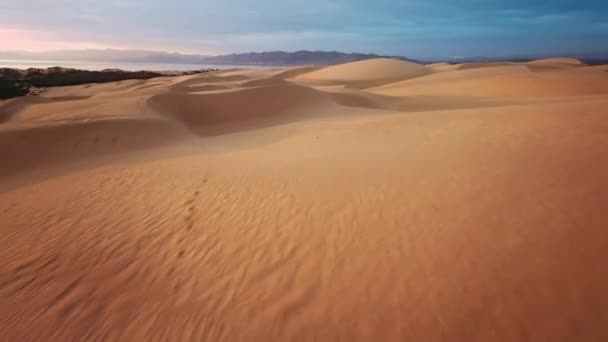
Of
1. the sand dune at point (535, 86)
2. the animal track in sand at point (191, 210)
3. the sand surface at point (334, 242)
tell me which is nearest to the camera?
the sand surface at point (334, 242)

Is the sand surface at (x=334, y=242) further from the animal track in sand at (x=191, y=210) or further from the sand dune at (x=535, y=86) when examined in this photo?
the sand dune at (x=535, y=86)

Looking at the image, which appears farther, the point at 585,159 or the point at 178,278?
the point at 585,159

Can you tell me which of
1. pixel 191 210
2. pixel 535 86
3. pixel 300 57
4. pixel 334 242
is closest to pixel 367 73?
pixel 535 86

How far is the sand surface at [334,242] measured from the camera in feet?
8.99

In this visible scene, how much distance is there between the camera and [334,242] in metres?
3.76

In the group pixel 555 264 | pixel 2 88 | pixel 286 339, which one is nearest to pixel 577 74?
pixel 555 264

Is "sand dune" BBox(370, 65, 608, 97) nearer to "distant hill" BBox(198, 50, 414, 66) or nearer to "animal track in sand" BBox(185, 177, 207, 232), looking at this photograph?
"animal track in sand" BBox(185, 177, 207, 232)

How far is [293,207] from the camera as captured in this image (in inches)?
186

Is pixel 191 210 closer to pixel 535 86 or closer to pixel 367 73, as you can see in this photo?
pixel 535 86

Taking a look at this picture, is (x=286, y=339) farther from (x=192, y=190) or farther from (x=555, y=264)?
(x=192, y=190)

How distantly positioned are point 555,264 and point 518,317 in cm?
74

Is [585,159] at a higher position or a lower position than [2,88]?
lower

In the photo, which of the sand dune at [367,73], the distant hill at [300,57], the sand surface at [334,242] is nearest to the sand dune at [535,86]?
the sand surface at [334,242]

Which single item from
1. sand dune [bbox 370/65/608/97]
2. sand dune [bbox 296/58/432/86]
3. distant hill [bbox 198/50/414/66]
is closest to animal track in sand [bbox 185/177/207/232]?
sand dune [bbox 370/65/608/97]
